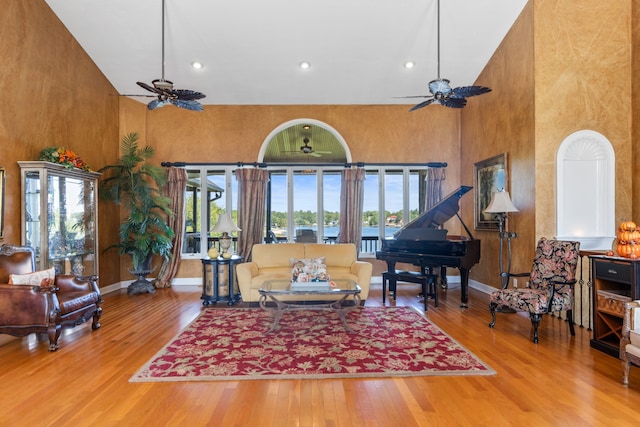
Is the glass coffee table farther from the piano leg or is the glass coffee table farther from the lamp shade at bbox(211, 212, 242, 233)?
the piano leg

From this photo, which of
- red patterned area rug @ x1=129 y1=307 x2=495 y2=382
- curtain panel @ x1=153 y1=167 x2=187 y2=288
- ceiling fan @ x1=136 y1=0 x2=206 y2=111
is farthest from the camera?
curtain panel @ x1=153 y1=167 x2=187 y2=288

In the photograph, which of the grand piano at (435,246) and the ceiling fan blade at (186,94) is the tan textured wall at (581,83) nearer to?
the grand piano at (435,246)

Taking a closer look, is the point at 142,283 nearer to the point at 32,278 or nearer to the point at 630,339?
the point at 32,278

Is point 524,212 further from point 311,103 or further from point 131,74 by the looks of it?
point 131,74

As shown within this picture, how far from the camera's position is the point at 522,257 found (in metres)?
5.27

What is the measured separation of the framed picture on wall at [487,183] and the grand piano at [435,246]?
716 millimetres

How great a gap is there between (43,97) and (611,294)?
7176mm

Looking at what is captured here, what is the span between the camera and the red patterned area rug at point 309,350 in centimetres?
303

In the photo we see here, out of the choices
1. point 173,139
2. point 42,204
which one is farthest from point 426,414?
point 173,139

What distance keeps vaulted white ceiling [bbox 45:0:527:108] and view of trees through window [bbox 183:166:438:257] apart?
60.4 inches

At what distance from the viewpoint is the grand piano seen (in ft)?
17.2

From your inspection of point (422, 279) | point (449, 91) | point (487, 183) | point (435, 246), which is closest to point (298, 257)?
point (422, 279)

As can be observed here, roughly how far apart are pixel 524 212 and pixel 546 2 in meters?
2.85

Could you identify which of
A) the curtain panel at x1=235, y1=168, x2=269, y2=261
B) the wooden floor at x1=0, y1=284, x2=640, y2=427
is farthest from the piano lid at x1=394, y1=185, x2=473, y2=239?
the curtain panel at x1=235, y1=168, x2=269, y2=261
